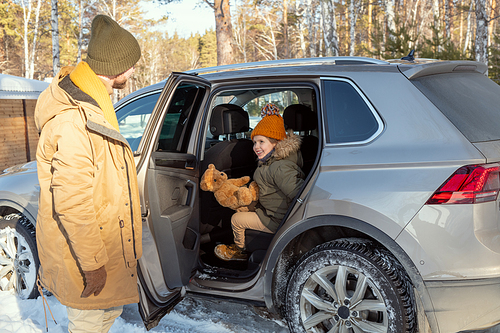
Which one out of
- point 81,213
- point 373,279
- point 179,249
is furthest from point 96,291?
point 373,279

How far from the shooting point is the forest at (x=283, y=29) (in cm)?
1109

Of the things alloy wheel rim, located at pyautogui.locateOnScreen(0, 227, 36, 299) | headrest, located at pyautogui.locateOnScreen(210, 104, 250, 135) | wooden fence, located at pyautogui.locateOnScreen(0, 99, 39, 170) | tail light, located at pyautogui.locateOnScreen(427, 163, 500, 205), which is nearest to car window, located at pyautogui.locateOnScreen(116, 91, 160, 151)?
headrest, located at pyautogui.locateOnScreen(210, 104, 250, 135)

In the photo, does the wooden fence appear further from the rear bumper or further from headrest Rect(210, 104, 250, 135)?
the rear bumper

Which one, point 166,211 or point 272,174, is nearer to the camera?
point 166,211

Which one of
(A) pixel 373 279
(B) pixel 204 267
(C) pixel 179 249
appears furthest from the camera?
(B) pixel 204 267

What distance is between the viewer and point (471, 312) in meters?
2.05

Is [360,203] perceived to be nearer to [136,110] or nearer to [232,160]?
[232,160]

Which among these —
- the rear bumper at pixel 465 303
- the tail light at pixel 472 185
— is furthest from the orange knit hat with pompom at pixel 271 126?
the rear bumper at pixel 465 303

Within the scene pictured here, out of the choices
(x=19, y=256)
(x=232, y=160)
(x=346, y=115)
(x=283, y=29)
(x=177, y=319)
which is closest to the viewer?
(x=346, y=115)

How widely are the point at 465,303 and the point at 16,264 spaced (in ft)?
11.5

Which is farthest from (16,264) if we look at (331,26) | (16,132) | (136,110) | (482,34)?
(331,26)

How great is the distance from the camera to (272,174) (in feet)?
10.2

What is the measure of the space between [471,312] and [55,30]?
1834 cm

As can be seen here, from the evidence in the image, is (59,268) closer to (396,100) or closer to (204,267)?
(204,267)
